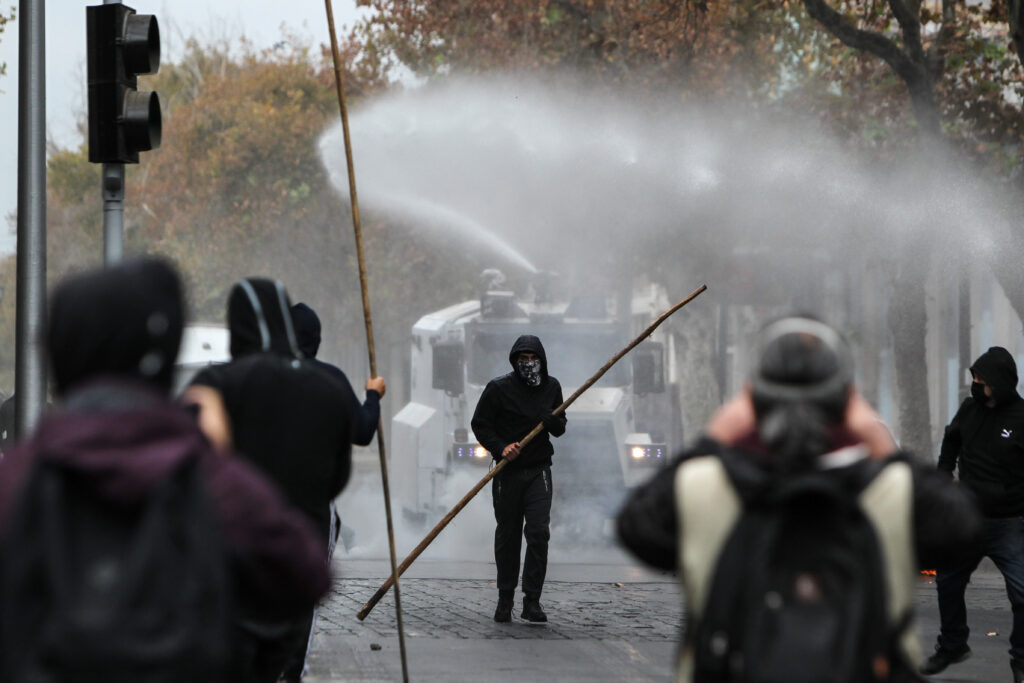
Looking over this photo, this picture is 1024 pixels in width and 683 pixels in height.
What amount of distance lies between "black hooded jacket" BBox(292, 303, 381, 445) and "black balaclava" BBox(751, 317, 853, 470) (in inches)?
77.8

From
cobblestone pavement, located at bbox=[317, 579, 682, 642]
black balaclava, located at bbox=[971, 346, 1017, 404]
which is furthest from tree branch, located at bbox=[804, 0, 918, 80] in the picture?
black balaclava, located at bbox=[971, 346, 1017, 404]

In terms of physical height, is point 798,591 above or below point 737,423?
below

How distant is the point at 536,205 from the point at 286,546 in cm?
2338

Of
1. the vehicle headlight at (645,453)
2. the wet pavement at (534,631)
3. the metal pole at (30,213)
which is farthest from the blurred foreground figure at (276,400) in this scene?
the vehicle headlight at (645,453)

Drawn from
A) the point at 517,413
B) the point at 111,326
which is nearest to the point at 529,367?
the point at 517,413

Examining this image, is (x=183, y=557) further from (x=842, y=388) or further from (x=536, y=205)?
(x=536, y=205)

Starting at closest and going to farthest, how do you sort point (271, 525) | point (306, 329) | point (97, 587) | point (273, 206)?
point (97, 587)
point (271, 525)
point (306, 329)
point (273, 206)

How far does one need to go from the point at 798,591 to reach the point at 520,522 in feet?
23.5

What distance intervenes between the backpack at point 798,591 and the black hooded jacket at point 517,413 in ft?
22.6

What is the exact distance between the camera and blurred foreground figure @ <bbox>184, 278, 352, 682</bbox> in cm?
422

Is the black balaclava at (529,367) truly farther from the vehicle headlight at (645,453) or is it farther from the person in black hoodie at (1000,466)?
the vehicle headlight at (645,453)

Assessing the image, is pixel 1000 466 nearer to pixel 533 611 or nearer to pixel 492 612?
pixel 533 611

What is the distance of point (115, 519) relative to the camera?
2.35 meters

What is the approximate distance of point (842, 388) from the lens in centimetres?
271
